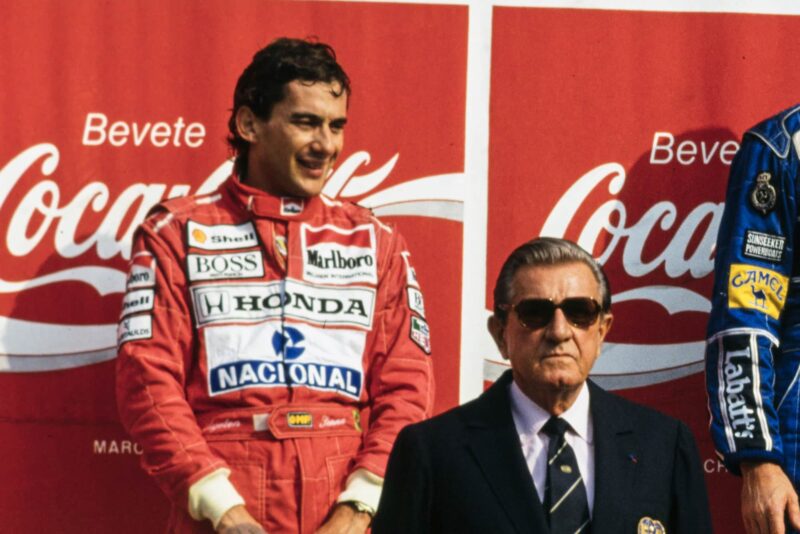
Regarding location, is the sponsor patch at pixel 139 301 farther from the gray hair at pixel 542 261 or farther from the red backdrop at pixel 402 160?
the gray hair at pixel 542 261

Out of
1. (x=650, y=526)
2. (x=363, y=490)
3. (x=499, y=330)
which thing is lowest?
(x=363, y=490)

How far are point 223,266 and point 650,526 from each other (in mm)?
1584

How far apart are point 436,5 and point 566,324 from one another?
2.05 metres

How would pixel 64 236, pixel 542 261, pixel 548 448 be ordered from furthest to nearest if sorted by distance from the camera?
1. pixel 64 236
2. pixel 542 261
3. pixel 548 448

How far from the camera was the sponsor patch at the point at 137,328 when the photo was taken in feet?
13.6

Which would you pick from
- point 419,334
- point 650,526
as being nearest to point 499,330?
point 650,526

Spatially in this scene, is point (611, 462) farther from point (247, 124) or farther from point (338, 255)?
point (247, 124)

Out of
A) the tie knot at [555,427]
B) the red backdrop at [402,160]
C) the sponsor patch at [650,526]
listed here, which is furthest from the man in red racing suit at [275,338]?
the sponsor patch at [650,526]

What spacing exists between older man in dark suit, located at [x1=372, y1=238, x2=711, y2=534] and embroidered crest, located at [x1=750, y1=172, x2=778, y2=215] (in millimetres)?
924

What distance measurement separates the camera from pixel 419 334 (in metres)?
4.38

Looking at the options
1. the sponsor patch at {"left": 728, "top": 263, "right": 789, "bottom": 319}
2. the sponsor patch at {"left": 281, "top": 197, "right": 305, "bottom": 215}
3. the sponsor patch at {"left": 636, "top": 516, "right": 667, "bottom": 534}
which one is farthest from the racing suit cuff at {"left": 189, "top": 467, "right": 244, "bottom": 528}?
the sponsor patch at {"left": 728, "top": 263, "right": 789, "bottom": 319}

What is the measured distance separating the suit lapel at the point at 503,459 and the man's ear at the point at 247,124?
56.8 inches

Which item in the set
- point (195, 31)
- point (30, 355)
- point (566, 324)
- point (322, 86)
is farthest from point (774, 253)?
point (30, 355)

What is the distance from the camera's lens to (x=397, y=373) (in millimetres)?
4277
